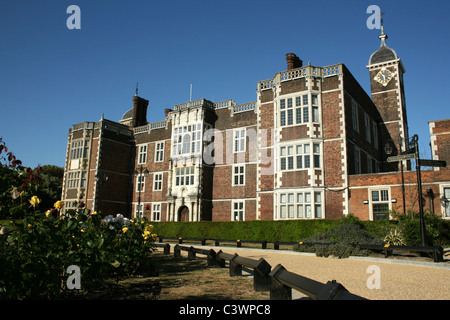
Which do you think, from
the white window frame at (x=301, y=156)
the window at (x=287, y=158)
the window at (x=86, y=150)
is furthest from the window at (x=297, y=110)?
the window at (x=86, y=150)

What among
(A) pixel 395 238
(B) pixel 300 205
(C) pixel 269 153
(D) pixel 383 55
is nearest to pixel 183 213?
(C) pixel 269 153

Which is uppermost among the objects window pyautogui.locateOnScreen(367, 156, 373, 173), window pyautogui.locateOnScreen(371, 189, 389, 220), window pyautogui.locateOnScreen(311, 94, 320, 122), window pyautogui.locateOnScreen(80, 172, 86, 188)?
window pyautogui.locateOnScreen(311, 94, 320, 122)

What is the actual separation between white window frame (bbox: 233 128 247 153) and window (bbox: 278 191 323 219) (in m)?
7.63

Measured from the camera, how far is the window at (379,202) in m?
23.2

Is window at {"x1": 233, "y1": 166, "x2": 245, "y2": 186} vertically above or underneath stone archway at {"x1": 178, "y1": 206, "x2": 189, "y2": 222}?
above

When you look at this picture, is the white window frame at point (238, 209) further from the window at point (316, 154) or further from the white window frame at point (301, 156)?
the window at point (316, 154)

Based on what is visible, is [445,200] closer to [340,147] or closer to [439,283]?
[340,147]

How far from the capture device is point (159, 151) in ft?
124

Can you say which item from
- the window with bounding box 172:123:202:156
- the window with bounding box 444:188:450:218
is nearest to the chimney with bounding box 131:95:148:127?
the window with bounding box 172:123:202:156

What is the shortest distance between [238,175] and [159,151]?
11064mm

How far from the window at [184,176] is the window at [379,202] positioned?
52.9 feet

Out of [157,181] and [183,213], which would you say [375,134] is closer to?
[183,213]

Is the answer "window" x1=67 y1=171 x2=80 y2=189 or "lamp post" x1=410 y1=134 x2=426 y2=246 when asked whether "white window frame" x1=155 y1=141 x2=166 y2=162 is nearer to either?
"window" x1=67 y1=171 x2=80 y2=189

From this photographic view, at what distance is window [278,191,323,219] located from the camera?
23875mm
